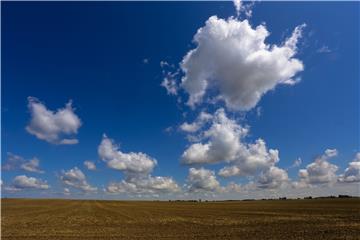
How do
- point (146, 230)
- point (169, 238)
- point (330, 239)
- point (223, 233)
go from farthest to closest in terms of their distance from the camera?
point (146, 230)
point (223, 233)
point (169, 238)
point (330, 239)

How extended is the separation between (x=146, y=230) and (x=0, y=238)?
1242 cm

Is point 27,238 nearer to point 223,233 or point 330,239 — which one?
point 223,233

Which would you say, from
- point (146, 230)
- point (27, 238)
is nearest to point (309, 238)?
point (146, 230)

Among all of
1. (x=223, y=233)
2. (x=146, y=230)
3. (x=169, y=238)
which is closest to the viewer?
(x=169, y=238)

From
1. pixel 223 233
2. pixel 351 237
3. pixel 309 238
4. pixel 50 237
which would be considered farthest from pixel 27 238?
pixel 351 237

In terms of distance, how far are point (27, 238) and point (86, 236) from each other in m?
4.68

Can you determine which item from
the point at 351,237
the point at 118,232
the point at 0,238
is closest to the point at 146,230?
the point at 118,232

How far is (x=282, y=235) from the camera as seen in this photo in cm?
2752

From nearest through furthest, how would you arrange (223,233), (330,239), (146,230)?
(330,239), (223,233), (146,230)

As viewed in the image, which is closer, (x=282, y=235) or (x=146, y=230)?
(x=282, y=235)

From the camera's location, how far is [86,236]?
28.4 meters

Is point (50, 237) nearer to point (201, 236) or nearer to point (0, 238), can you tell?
point (0, 238)

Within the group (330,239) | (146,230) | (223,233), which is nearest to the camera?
(330,239)

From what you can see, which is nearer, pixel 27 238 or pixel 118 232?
pixel 27 238
